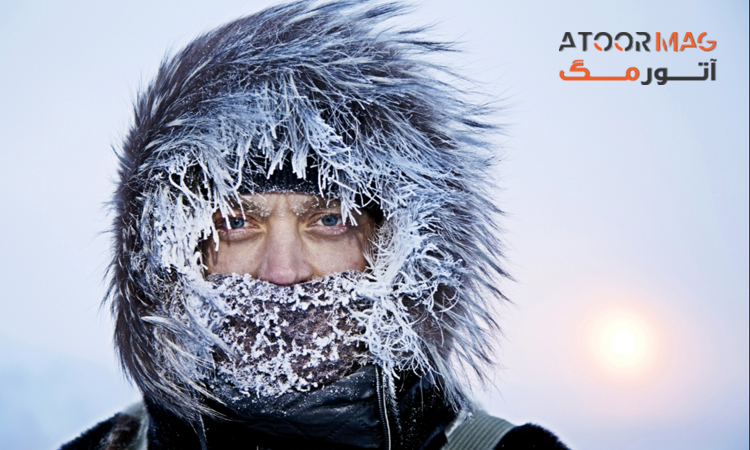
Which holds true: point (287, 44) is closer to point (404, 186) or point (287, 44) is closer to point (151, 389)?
point (404, 186)

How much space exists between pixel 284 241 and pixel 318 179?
201 mm

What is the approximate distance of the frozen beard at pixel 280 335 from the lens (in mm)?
1475

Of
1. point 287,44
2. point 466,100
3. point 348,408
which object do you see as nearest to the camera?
point 348,408

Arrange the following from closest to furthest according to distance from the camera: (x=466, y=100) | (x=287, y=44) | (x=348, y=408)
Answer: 1. (x=348, y=408)
2. (x=287, y=44)
3. (x=466, y=100)

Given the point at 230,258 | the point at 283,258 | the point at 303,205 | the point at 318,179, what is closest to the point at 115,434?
the point at 230,258

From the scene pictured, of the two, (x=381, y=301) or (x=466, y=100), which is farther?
(x=466, y=100)

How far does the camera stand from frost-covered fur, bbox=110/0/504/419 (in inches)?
59.0

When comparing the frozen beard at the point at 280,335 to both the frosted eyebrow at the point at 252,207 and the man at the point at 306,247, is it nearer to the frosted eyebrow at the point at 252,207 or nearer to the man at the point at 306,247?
the man at the point at 306,247

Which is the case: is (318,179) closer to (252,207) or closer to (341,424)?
(252,207)

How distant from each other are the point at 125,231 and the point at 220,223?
0.26 metres

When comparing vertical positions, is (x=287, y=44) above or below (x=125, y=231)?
above

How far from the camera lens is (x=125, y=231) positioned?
157 cm

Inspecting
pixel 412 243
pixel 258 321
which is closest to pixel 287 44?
pixel 412 243

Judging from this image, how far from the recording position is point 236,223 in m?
1.63
